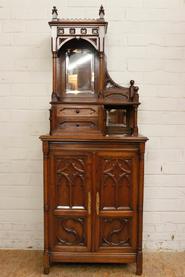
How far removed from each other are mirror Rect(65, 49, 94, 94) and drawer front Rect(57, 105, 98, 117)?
0.24 m

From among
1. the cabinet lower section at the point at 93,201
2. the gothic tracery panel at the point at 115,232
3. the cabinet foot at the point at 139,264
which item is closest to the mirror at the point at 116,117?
the cabinet lower section at the point at 93,201

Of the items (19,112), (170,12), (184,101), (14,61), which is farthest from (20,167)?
(170,12)

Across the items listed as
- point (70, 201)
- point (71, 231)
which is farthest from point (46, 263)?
point (70, 201)

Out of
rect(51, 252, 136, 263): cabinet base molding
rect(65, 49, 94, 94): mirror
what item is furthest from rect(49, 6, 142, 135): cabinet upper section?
rect(51, 252, 136, 263): cabinet base molding

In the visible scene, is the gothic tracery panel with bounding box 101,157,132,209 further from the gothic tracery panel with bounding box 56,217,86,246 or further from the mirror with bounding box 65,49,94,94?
the mirror with bounding box 65,49,94,94

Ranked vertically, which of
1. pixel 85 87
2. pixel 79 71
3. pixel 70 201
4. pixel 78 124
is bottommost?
pixel 70 201

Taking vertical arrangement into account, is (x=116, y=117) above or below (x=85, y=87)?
below

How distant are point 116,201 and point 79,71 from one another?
3.87 ft

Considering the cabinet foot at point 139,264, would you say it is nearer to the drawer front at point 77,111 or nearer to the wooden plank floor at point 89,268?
the wooden plank floor at point 89,268

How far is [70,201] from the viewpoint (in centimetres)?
246

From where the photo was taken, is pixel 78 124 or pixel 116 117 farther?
pixel 116 117

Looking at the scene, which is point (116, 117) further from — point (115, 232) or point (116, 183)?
point (115, 232)

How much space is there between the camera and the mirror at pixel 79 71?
2676 mm

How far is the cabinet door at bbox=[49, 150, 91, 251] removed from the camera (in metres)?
2.43
